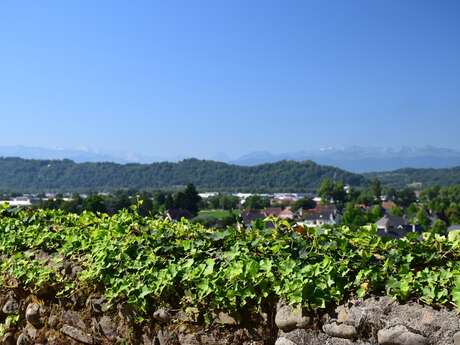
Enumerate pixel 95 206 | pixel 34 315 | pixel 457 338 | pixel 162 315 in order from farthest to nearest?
1. pixel 95 206
2. pixel 34 315
3. pixel 162 315
4. pixel 457 338

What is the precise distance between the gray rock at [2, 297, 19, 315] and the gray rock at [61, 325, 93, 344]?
1.99 ft

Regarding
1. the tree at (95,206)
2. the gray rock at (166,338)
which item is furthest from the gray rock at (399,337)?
the tree at (95,206)

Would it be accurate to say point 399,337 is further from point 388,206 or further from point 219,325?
point 388,206

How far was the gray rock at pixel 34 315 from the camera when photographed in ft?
13.4

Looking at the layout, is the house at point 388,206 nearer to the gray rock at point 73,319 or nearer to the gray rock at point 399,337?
the gray rock at point 73,319

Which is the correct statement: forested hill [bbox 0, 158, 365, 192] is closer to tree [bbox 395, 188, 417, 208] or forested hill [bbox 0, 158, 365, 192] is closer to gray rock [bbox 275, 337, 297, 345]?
tree [bbox 395, 188, 417, 208]

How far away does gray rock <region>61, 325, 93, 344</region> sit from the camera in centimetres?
375

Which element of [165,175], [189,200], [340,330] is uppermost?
→ [340,330]

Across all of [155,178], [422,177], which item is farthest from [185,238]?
[422,177]

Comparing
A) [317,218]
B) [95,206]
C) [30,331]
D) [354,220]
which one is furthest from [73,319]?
[317,218]

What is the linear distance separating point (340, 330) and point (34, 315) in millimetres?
2446

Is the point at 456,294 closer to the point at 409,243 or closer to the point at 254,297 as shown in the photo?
the point at 409,243

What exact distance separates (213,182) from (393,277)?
555 feet

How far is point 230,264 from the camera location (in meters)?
3.08
